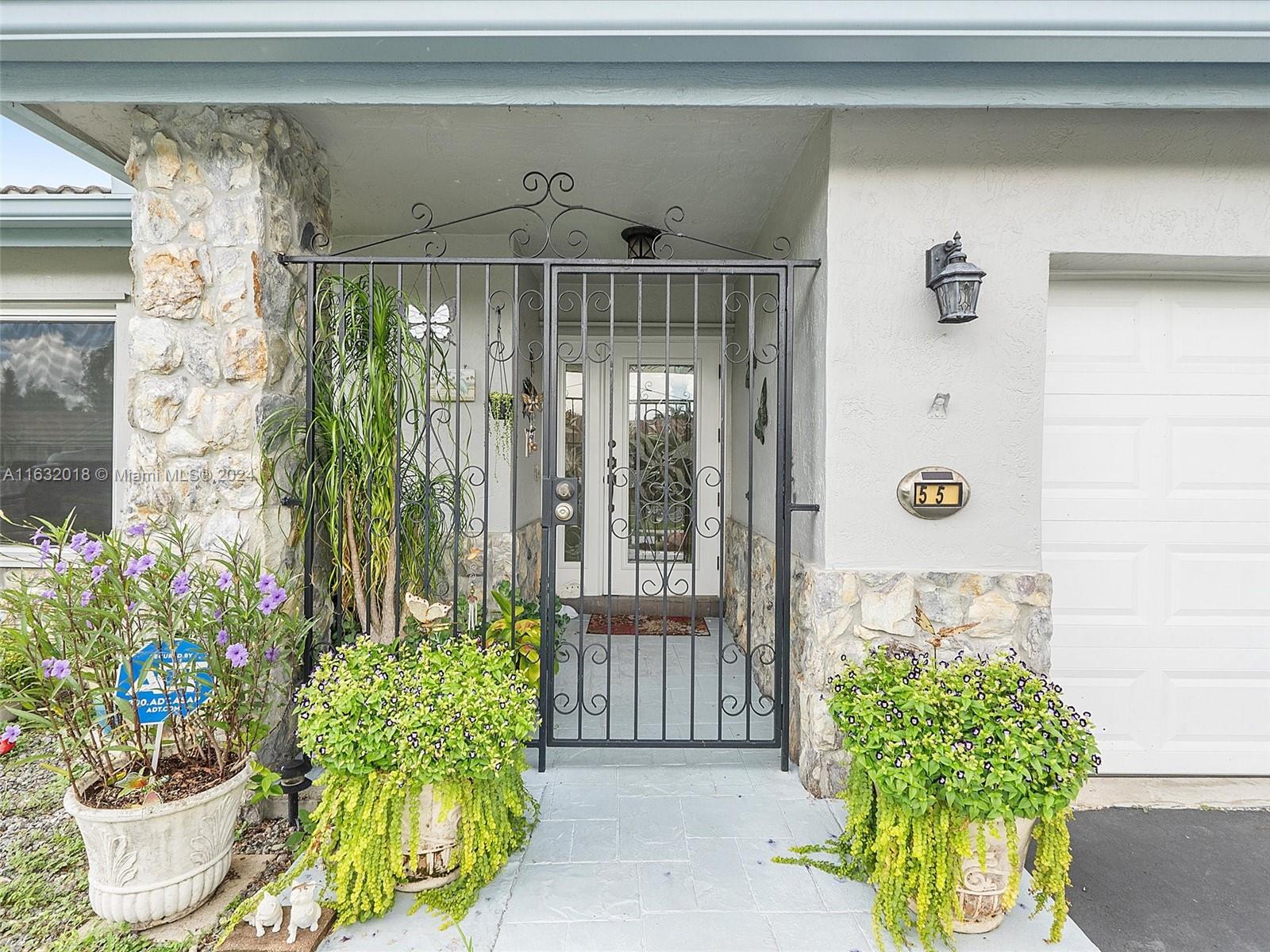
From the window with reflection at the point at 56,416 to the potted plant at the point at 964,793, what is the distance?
420 cm

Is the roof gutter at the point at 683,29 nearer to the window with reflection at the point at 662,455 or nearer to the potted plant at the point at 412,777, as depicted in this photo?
the potted plant at the point at 412,777

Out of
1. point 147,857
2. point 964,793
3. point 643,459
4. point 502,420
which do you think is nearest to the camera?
point 964,793

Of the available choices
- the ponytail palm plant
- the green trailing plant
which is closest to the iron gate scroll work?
the ponytail palm plant

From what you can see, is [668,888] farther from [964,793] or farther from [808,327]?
[808,327]

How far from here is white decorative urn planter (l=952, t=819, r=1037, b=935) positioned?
4.95 ft

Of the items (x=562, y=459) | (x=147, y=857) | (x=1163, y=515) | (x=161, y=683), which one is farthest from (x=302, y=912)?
(x=562, y=459)

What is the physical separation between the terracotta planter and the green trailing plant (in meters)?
0.02

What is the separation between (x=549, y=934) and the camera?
1524 millimetres

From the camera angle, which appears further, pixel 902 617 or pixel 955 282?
pixel 902 617

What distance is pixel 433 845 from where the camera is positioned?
1629 millimetres

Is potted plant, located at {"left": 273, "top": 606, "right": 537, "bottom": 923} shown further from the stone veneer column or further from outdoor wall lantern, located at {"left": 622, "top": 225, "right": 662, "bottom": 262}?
outdoor wall lantern, located at {"left": 622, "top": 225, "right": 662, "bottom": 262}

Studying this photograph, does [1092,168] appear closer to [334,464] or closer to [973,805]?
[973,805]

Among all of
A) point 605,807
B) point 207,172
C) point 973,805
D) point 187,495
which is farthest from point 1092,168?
point 187,495

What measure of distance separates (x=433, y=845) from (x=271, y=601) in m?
0.88
